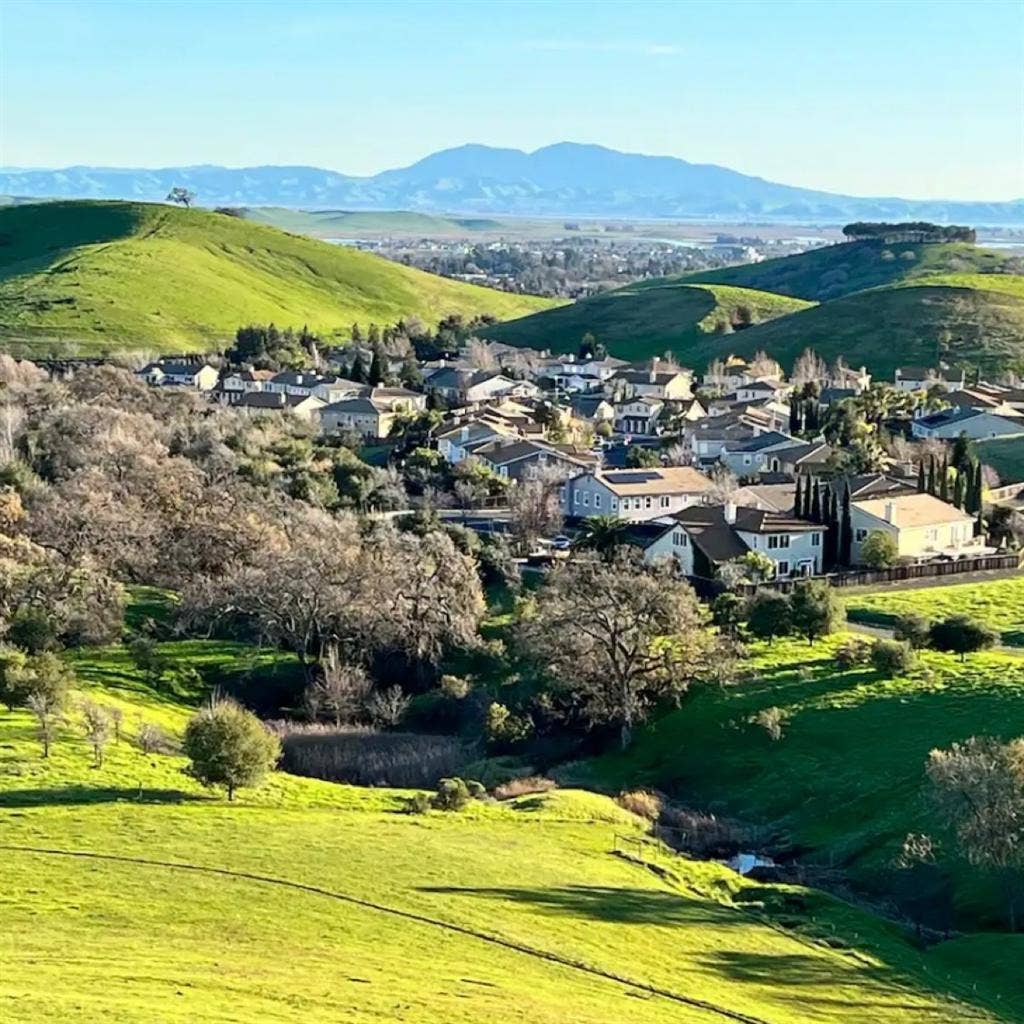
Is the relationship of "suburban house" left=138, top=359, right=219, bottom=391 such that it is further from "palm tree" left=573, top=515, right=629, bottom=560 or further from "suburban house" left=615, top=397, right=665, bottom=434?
"palm tree" left=573, top=515, right=629, bottom=560

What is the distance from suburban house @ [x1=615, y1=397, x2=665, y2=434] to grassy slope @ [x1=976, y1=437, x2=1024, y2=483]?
92.9 ft

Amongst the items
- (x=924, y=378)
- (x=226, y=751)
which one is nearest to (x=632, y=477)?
(x=226, y=751)

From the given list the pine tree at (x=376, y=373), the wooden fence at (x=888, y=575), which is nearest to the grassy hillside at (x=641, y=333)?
the pine tree at (x=376, y=373)

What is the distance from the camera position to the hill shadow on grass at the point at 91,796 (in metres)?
37.9

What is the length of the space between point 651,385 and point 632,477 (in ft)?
185

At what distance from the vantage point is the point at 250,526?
69.3 metres

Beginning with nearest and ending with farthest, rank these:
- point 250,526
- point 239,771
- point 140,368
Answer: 1. point 239,771
2. point 250,526
3. point 140,368

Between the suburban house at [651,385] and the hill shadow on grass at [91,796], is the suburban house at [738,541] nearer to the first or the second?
the hill shadow on grass at [91,796]

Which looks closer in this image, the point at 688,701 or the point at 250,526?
the point at 688,701

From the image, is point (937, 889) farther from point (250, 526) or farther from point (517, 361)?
point (517, 361)

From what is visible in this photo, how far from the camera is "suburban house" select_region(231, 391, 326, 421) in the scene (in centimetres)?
12569

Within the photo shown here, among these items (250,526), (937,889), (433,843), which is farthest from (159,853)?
(250,526)

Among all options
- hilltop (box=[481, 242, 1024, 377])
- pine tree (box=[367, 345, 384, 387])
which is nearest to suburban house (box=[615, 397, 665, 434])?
pine tree (box=[367, 345, 384, 387])

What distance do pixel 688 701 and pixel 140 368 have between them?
11244cm
